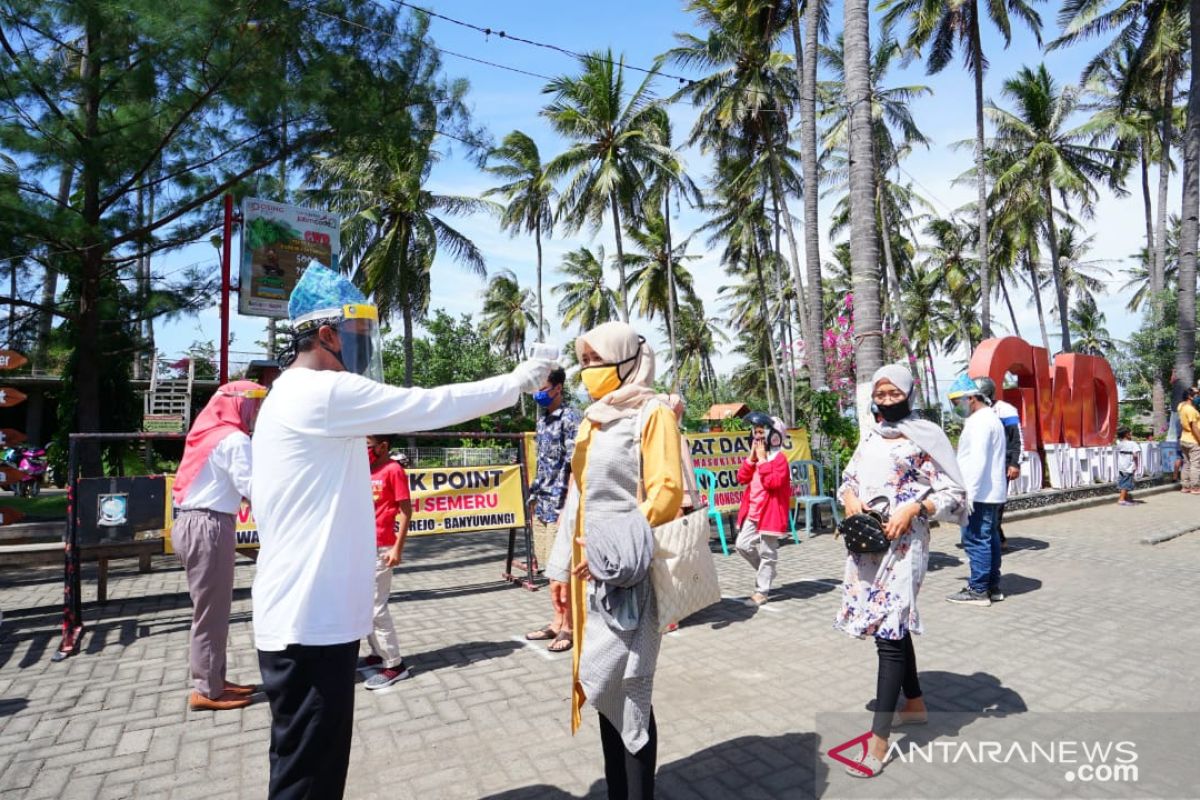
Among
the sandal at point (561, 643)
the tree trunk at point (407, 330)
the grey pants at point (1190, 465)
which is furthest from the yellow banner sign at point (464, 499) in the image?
the tree trunk at point (407, 330)

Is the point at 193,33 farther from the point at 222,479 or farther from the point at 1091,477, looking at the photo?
the point at 1091,477

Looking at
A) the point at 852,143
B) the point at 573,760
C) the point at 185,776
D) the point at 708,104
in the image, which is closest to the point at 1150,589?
the point at 852,143

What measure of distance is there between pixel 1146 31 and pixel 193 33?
25822mm

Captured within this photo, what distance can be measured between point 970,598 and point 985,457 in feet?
4.26

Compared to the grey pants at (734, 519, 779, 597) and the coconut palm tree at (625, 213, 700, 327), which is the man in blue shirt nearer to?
the grey pants at (734, 519, 779, 597)

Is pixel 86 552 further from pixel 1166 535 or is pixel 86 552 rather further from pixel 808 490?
pixel 1166 535

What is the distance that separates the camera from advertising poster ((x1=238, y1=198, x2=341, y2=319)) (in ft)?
34.7

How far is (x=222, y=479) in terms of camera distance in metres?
4.19

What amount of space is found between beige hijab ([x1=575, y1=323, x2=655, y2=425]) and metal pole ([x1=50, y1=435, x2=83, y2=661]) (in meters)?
4.70

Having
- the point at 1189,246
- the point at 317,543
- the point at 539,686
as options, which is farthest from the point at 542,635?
the point at 1189,246

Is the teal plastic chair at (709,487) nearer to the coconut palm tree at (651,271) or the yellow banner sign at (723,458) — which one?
the yellow banner sign at (723,458)

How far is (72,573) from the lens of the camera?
5.49 metres

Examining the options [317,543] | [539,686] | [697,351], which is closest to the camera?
[317,543]

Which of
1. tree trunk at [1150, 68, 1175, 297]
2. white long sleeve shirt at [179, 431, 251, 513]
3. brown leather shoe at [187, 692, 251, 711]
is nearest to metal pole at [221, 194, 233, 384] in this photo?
white long sleeve shirt at [179, 431, 251, 513]
